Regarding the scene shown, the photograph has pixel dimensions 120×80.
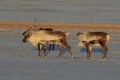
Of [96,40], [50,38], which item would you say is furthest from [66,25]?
[96,40]

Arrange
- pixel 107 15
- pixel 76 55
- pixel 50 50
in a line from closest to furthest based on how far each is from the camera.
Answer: pixel 76 55 < pixel 50 50 < pixel 107 15

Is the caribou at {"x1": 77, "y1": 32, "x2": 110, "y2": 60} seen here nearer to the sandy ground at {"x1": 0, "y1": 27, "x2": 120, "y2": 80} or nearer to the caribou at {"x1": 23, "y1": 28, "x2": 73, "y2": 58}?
the sandy ground at {"x1": 0, "y1": 27, "x2": 120, "y2": 80}

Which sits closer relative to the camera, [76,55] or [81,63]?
[81,63]

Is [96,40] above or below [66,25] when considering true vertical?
above

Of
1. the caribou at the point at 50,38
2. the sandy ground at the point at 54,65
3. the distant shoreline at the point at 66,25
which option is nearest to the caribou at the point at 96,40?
the sandy ground at the point at 54,65

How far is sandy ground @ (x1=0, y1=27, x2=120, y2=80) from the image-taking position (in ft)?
46.8

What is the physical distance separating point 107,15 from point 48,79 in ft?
123

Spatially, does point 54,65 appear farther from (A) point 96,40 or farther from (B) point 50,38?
(A) point 96,40

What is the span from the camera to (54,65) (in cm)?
1691

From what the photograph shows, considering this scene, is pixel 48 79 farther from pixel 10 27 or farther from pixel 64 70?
pixel 10 27

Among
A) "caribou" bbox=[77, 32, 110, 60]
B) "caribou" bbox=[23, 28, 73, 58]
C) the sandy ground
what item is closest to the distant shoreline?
the sandy ground

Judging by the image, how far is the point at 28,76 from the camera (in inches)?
557

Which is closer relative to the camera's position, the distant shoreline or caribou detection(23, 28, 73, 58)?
caribou detection(23, 28, 73, 58)

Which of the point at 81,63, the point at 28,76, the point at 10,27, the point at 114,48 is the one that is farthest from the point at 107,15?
the point at 28,76
